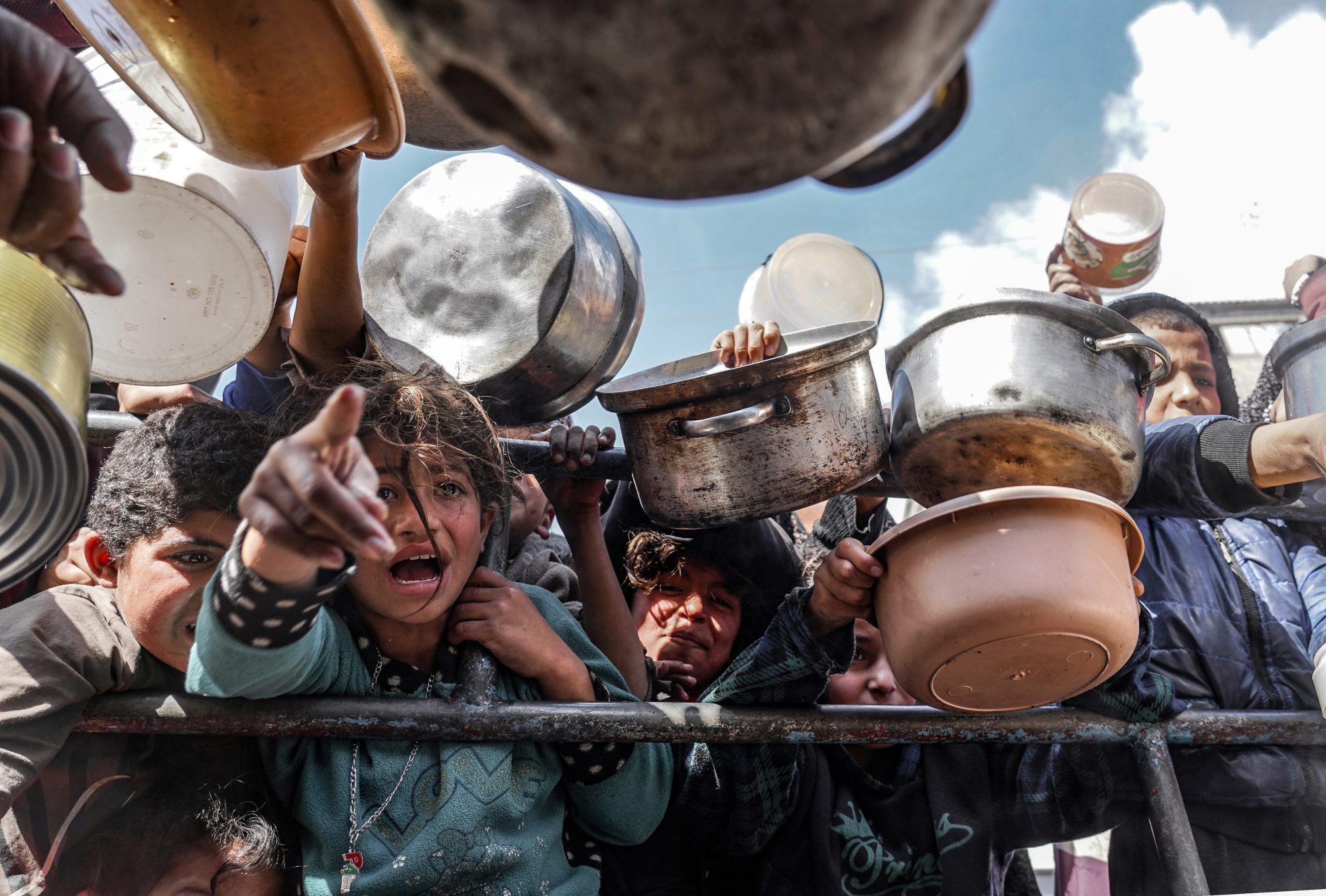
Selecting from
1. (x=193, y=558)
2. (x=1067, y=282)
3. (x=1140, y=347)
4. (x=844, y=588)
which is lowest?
(x=193, y=558)

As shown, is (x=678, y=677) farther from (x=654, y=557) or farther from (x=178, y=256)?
(x=178, y=256)

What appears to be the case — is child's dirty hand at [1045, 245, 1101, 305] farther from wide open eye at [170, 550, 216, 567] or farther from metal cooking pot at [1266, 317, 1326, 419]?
wide open eye at [170, 550, 216, 567]

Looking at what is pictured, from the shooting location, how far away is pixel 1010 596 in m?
1.62

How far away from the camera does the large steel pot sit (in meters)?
2.33

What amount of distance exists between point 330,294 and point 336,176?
0.96ft

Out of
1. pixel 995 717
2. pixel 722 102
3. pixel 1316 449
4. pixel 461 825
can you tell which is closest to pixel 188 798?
pixel 461 825

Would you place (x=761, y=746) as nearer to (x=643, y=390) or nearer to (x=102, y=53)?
(x=643, y=390)

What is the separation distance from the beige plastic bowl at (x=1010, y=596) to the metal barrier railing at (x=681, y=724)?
6.5 inches

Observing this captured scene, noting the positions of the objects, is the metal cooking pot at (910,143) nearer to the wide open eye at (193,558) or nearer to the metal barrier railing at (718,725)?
the metal barrier railing at (718,725)

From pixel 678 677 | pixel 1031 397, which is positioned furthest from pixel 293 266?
pixel 1031 397

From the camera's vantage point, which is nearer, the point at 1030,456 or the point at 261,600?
the point at 261,600

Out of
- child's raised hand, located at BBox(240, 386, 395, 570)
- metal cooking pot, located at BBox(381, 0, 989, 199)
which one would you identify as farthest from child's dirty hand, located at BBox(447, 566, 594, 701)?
metal cooking pot, located at BBox(381, 0, 989, 199)

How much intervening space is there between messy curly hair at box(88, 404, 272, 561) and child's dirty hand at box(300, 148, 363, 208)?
48 centimetres

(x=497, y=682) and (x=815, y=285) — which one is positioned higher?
(x=815, y=285)
